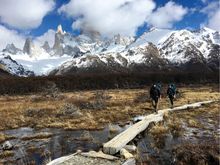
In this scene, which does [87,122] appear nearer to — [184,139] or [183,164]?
[184,139]

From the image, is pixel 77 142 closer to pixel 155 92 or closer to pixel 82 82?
pixel 155 92

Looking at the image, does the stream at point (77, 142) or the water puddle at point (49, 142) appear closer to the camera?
the stream at point (77, 142)

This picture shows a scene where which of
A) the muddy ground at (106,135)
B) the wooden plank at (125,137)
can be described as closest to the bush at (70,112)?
the muddy ground at (106,135)

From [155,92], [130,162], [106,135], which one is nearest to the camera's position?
[130,162]

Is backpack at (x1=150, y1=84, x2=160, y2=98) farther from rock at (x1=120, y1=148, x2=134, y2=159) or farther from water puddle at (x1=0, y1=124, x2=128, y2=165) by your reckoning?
rock at (x1=120, y1=148, x2=134, y2=159)

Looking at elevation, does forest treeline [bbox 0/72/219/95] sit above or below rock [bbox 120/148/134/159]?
above

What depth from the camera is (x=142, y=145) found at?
2095 cm

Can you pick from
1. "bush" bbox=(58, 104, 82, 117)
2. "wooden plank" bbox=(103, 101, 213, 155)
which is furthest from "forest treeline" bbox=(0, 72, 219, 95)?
"wooden plank" bbox=(103, 101, 213, 155)

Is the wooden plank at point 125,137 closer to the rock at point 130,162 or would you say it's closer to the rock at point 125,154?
the rock at point 125,154

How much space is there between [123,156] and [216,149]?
4677 millimetres

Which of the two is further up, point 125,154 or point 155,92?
point 155,92

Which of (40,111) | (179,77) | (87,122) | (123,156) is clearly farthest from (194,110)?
(179,77)

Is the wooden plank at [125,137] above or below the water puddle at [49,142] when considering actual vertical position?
above

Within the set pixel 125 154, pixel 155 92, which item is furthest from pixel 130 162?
pixel 155 92
